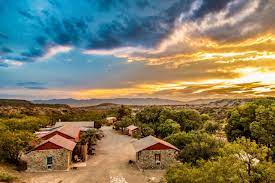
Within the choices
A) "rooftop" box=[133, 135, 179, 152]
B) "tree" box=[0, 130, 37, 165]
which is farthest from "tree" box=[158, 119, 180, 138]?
"tree" box=[0, 130, 37, 165]

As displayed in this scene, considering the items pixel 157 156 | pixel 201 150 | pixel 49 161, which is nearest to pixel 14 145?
pixel 49 161

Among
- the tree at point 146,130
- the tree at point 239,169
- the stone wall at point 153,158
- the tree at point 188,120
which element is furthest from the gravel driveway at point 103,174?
the tree at point 188,120

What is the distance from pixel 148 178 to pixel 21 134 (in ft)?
56.1

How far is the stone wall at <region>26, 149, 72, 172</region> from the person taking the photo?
106 ft

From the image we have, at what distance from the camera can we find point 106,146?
50375 mm

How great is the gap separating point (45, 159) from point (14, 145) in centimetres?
431

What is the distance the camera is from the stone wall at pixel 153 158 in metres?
33.8

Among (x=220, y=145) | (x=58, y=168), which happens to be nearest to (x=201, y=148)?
(x=220, y=145)

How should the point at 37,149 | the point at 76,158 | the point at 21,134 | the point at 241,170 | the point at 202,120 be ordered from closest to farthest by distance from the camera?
the point at 241,170
the point at 37,149
the point at 21,134
the point at 76,158
the point at 202,120

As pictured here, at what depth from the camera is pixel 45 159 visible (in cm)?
3278

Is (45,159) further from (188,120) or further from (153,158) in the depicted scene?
(188,120)

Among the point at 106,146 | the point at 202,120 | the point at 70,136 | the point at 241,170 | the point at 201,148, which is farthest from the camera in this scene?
the point at 202,120

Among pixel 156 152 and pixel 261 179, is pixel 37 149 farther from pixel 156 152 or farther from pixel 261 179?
pixel 261 179

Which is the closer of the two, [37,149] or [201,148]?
[201,148]
